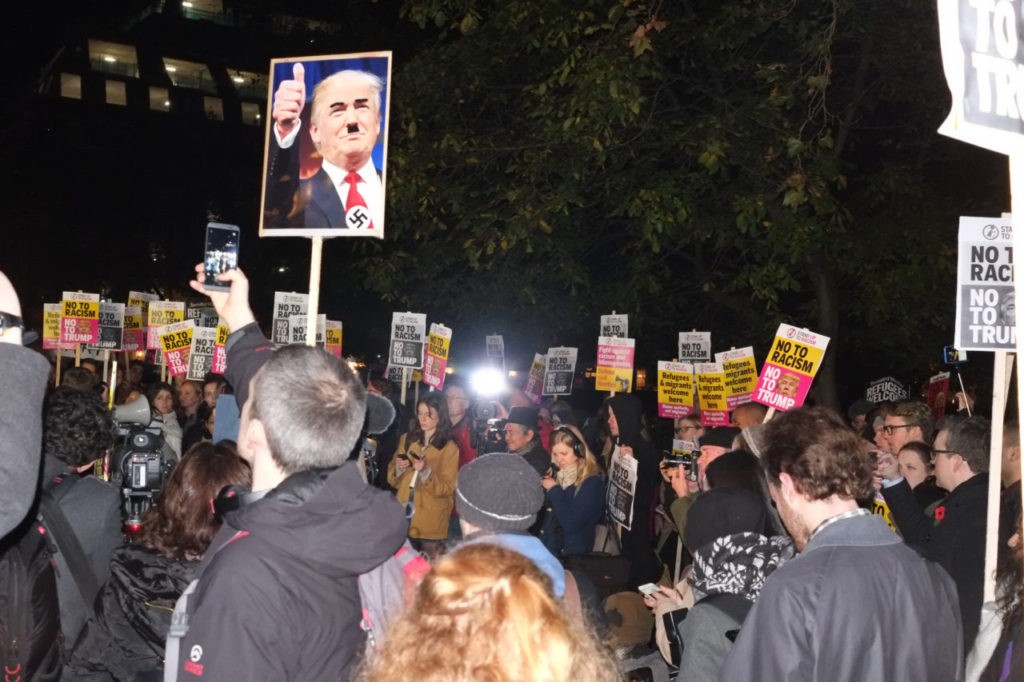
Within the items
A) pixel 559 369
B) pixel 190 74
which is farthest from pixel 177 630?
pixel 190 74

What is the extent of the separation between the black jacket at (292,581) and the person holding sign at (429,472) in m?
5.42

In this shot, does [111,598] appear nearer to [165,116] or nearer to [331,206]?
[331,206]

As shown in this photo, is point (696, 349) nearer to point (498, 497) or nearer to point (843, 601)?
point (498, 497)

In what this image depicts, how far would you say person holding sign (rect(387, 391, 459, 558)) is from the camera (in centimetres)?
817

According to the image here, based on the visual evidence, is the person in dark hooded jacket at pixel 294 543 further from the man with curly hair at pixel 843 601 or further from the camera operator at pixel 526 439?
the camera operator at pixel 526 439

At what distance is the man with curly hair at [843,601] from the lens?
2.86 m

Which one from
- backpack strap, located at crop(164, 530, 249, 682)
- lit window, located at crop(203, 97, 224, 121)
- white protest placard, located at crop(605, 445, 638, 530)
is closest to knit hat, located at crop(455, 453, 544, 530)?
backpack strap, located at crop(164, 530, 249, 682)

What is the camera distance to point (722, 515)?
460cm

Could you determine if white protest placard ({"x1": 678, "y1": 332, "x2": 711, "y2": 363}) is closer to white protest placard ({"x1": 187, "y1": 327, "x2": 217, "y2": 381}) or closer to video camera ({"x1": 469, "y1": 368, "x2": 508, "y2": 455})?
video camera ({"x1": 469, "y1": 368, "x2": 508, "y2": 455})

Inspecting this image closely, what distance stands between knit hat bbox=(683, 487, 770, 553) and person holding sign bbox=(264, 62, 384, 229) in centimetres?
201

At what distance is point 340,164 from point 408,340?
1035cm

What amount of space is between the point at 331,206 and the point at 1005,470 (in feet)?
12.0

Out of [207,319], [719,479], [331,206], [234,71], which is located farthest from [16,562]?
[234,71]

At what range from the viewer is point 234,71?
69.8 metres
